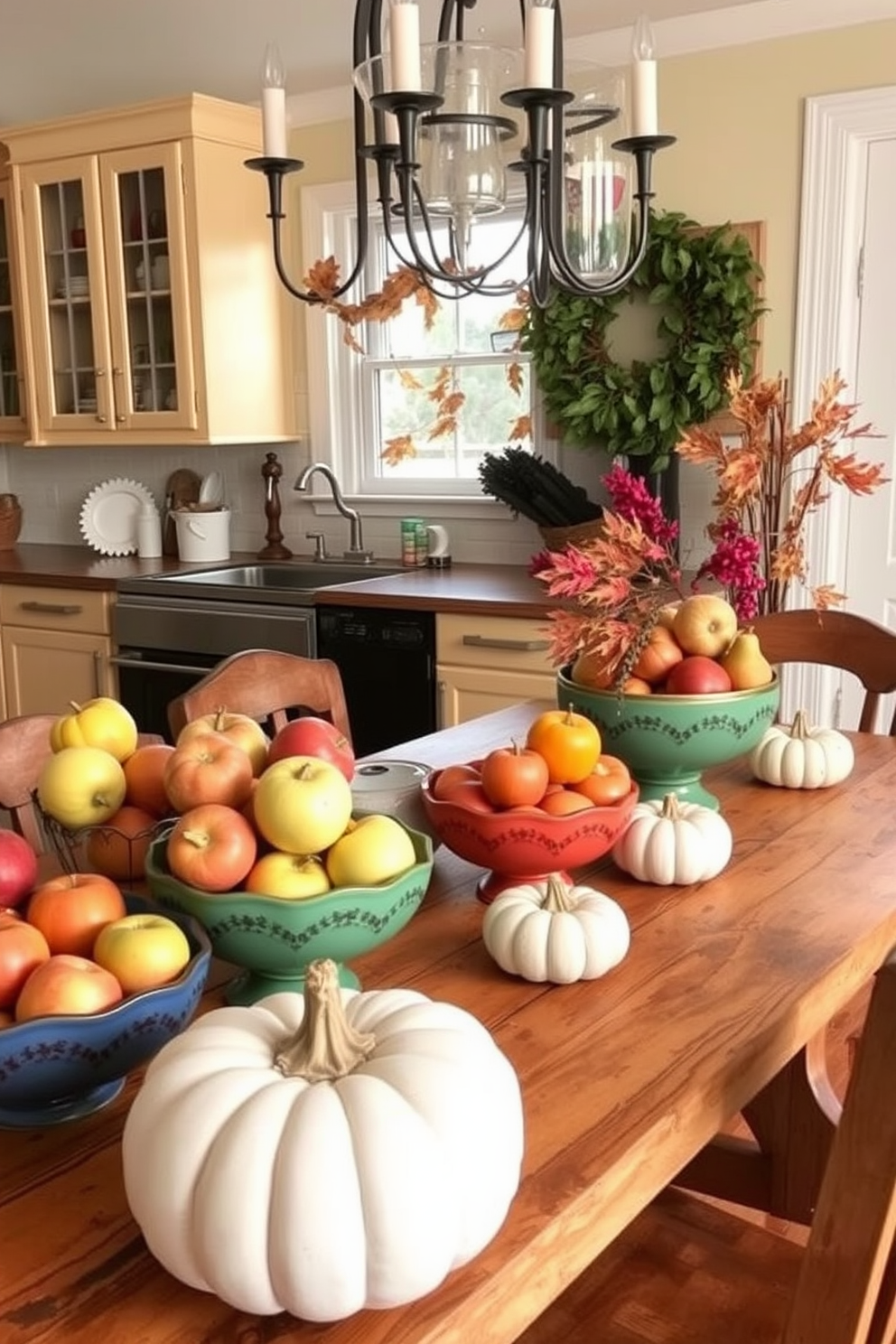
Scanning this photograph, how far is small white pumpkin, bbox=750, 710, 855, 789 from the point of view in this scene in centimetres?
183

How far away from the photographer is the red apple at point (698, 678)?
1600 mm

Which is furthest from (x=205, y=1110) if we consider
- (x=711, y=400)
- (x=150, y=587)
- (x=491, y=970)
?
(x=150, y=587)

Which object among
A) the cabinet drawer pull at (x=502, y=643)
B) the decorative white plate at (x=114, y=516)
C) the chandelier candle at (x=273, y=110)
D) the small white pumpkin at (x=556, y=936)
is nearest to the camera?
the small white pumpkin at (x=556, y=936)

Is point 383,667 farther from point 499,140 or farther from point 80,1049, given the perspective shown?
point 80,1049

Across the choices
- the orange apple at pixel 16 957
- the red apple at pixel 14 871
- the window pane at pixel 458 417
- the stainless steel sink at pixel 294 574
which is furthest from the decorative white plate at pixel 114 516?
the orange apple at pixel 16 957

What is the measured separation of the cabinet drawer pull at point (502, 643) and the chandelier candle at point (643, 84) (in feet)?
5.40

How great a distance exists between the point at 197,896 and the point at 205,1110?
31 cm

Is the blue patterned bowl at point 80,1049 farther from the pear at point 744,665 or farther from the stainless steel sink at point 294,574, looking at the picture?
the stainless steel sink at point 294,574

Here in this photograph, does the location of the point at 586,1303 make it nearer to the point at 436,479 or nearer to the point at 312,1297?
the point at 312,1297

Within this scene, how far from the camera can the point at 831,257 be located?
3322mm

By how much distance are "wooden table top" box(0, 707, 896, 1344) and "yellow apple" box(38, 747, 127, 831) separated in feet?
0.78

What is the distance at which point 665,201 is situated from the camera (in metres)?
3.53

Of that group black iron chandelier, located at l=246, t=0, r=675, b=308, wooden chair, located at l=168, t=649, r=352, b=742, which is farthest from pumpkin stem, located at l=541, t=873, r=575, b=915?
wooden chair, located at l=168, t=649, r=352, b=742

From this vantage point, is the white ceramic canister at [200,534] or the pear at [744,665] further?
the white ceramic canister at [200,534]
